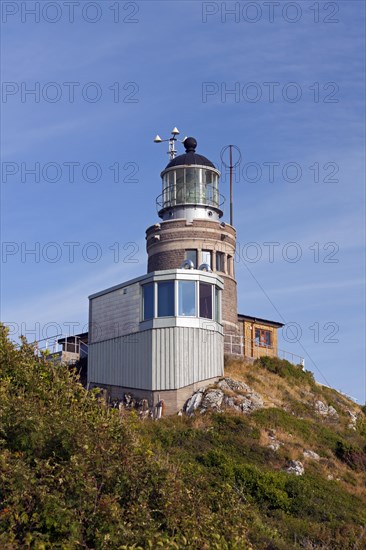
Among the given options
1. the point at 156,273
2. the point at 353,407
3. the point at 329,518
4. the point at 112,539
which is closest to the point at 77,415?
the point at 112,539

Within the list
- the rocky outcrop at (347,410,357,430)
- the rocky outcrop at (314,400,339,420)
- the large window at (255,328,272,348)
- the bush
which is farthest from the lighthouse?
the rocky outcrop at (347,410,357,430)

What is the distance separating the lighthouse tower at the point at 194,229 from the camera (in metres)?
47.2

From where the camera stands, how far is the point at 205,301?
42156 millimetres

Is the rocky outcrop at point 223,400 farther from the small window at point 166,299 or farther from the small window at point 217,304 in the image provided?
the small window at point 166,299

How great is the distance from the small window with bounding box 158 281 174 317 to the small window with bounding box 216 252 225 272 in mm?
6384

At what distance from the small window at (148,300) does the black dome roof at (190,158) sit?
9.42 meters

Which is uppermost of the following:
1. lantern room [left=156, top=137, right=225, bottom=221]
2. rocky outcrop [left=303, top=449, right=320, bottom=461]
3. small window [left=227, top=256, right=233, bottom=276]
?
lantern room [left=156, top=137, right=225, bottom=221]

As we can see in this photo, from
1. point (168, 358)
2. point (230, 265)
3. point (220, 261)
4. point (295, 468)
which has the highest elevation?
point (220, 261)

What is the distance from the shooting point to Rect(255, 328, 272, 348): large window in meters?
51.2

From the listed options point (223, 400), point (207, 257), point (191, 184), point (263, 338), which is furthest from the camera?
point (263, 338)

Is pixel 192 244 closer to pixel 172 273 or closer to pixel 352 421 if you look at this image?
pixel 172 273

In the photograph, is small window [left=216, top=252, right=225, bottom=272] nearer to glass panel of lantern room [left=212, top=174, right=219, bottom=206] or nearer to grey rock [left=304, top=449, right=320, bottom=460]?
glass panel of lantern room [left=212, top=174, right=219, bottom=206]

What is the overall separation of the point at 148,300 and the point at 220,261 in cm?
704

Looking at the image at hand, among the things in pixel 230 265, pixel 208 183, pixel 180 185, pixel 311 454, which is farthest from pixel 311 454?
pixel 180 185
